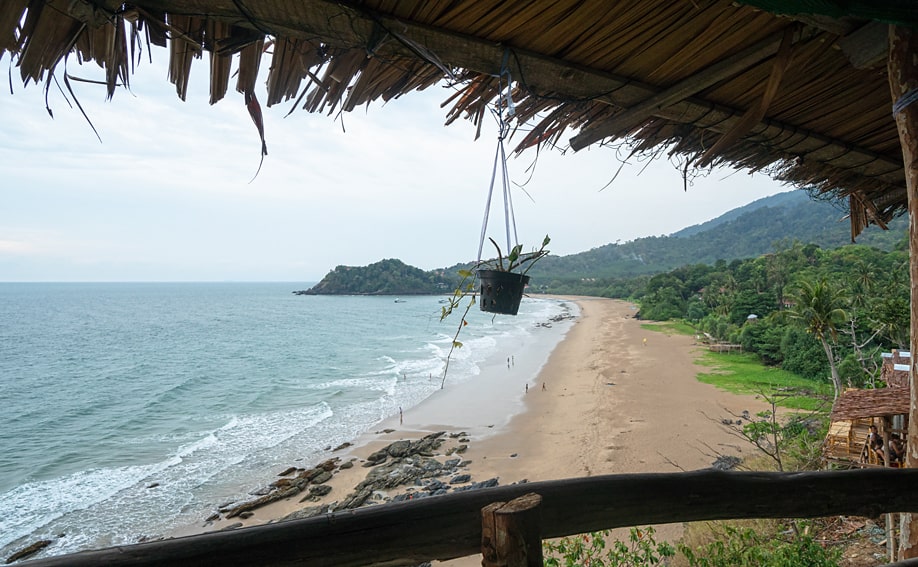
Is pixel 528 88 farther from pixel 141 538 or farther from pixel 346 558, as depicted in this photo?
pixel 141 538

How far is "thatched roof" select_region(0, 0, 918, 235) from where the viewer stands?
1256 mm

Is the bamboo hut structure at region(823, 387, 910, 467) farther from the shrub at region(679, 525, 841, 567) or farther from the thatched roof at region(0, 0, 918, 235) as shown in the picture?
the thatched roof at region(0, 0, 918, 235)

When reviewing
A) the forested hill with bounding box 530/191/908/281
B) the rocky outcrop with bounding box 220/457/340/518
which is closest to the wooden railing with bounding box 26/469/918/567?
the rocky outcrop with bounding box 220/457/340/518

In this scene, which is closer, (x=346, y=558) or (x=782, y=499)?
(x=346, y=558)

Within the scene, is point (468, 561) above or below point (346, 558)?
below

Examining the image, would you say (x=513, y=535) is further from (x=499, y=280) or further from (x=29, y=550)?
(x=29, y=550)

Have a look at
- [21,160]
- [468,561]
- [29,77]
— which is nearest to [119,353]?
[21,160]

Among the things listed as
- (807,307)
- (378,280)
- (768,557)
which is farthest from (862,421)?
(378,280)

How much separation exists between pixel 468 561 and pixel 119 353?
32309mm

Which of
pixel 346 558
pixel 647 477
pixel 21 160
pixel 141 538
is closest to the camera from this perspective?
pixel 346 558

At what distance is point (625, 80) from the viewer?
5.97 ft

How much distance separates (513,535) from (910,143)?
74.3 inches

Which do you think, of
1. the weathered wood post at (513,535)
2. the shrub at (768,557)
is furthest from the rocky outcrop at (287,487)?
the weathered wood post at (513,535)

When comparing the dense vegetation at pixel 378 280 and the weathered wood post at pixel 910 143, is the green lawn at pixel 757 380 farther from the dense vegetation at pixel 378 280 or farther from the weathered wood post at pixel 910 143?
the dense vegetation at pixel 378 280
